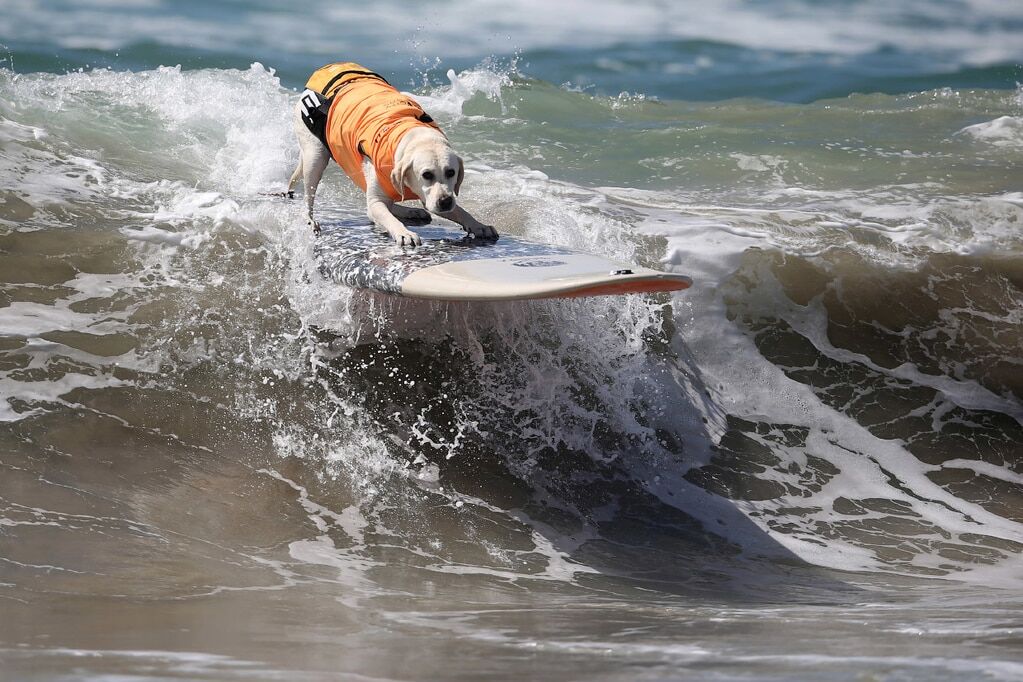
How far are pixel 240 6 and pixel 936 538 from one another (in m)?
13.9

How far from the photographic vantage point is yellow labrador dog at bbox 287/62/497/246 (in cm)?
453

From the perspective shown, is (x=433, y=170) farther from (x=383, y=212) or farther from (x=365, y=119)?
(x=365, y=119)

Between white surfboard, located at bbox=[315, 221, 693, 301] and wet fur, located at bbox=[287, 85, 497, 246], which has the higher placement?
wet fur, located at bbox=[287, 85, 497, 246]

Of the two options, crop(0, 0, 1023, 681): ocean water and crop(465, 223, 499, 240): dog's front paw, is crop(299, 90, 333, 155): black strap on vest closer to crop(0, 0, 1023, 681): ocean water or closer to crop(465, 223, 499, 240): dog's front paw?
crop(0, 0, 1023, 681): ocean water

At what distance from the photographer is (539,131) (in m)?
10.4

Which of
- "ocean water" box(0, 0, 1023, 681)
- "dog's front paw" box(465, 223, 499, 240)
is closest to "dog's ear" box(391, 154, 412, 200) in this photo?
"dog's front paw" box(465, 223, 499, 240)

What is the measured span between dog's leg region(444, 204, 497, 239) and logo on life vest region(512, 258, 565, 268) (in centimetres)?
48

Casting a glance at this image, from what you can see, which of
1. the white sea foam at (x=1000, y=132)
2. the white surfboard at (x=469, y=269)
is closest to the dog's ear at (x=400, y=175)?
the white surfboard at (x=469, y=269)

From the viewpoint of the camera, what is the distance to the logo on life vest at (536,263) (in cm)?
438

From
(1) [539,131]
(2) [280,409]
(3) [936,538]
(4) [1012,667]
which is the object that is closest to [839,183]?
(1) [539,131]

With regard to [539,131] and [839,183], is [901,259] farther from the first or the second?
[539,131]

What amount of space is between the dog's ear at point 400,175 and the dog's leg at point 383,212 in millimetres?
172

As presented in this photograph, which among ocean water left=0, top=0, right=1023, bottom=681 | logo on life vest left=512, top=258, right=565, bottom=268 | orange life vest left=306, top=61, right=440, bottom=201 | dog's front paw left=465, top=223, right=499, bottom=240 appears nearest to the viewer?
ocean water left=0, top=0, right=1023, bottom=681

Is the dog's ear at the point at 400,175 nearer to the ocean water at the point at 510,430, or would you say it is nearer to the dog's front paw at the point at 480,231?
the dog's front paw at the point at 480,231
